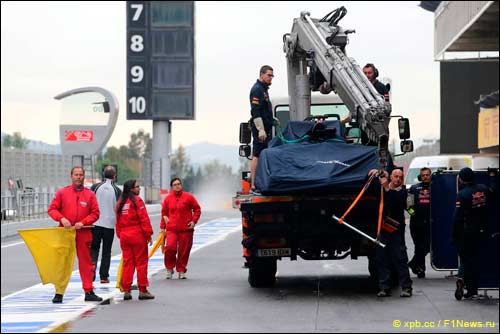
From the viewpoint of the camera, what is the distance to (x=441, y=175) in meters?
17.9

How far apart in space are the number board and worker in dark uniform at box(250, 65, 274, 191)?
4354cm

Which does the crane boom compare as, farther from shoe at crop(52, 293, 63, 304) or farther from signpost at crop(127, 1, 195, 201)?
signpost at crop(127, 1, 195, 201)

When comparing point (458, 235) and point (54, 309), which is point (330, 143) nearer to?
point (458, 235)

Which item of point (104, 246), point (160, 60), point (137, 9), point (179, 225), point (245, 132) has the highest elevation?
point (137, 9)

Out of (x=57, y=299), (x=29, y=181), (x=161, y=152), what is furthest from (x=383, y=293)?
(x=161, y=152)

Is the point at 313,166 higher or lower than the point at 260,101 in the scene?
lower

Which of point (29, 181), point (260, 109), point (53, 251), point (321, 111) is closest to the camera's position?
point (53, 251)

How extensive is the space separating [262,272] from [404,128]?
2.89 m

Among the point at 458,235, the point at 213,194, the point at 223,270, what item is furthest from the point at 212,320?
the point at 213,194

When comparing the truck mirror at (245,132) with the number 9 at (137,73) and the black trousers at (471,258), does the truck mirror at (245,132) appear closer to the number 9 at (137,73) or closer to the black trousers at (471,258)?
the black trousers at (471,258)

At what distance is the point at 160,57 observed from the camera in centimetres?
6203

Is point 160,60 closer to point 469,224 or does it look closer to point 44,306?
point 44,306

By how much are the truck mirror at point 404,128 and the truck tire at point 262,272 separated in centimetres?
255

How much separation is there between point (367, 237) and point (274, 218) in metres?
1.30
